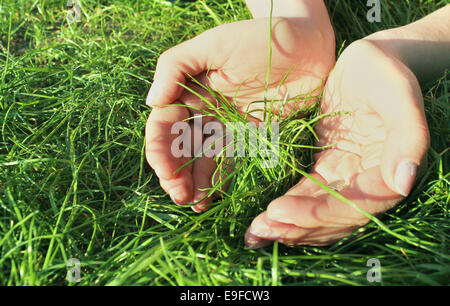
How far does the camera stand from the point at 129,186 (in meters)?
0.98

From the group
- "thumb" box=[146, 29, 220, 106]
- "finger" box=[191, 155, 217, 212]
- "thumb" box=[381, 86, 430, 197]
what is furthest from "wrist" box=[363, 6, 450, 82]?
"finger" box=[191, 155, 217, 212]

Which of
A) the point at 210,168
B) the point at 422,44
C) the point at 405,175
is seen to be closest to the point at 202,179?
the point at 210,168

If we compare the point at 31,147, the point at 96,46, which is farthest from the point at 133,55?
the point at 31,147

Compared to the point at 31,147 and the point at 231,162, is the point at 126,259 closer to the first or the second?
the point at 231,162

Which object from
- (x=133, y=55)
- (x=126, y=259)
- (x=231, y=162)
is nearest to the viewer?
(x=126, y=259)

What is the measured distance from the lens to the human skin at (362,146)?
0.71 metres

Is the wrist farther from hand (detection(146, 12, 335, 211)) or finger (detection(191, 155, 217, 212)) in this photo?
finger (detection(191, 155, 217, 212))

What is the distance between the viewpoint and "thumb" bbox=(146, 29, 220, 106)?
0.92 metres

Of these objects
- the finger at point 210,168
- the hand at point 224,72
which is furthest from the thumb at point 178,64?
the finger at point 210,168

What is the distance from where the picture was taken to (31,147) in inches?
38.4

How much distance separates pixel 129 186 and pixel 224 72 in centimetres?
38

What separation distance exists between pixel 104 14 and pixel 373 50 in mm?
902

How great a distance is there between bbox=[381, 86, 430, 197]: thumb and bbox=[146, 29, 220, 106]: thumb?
0.45 meters
